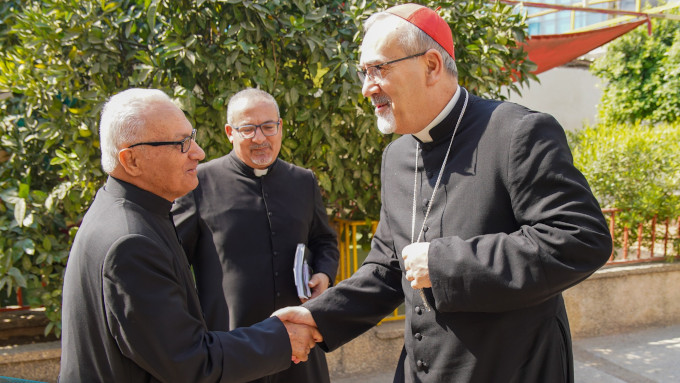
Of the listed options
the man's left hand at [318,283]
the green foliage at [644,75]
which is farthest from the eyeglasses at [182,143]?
the green foliage at [644,75]

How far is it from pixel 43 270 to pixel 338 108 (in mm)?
2280

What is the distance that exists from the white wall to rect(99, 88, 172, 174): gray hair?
44.9ft

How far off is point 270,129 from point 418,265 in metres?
1.71

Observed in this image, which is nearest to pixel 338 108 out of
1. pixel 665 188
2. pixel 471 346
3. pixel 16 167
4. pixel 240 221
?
pixel 240 221

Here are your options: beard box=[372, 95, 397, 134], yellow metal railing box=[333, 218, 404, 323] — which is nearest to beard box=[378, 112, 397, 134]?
beard box=[372, 95, 397, 134]

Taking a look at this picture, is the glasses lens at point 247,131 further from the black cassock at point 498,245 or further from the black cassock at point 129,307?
the black cassock at point 129,307

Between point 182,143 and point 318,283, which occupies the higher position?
point 182,143

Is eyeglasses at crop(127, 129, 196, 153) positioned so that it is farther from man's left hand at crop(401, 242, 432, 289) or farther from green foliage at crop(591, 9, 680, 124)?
green foliage at crop(591, 9, 680, 124)

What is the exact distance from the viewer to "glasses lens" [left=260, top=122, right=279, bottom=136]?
10.8 feet

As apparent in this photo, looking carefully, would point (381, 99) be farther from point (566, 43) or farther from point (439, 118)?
point (566, 43)

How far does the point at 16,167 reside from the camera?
13.3 ft

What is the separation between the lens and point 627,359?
5.17 m

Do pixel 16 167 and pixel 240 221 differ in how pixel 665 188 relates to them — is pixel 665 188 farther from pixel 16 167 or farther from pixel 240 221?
pixel 16 167

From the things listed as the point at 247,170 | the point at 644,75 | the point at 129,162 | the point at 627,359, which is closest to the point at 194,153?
the point at 129,162
